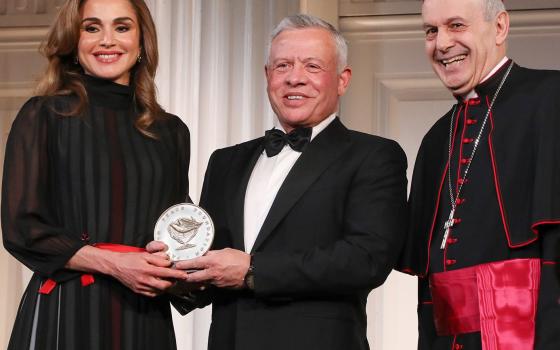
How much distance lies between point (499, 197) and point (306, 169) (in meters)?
0.56

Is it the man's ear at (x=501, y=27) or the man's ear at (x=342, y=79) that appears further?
the man's ear at (x=342, y=79)

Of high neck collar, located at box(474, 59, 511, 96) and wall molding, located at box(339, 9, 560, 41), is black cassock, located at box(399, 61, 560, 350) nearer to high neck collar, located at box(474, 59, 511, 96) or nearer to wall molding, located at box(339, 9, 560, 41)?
high neck collar, located at box(474, 59, 511, 96)

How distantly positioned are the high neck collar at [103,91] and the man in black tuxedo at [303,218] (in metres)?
0.39

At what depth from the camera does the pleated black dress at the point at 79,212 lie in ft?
11.9

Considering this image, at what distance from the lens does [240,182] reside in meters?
3.75

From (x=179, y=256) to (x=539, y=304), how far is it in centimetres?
98

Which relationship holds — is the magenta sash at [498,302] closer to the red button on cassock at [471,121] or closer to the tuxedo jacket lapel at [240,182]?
the red button on cassock at [471,121]

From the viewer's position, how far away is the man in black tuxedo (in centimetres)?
347

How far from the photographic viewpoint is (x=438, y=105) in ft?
18.1

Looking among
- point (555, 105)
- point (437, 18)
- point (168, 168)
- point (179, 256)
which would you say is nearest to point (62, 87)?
point (168, 168)

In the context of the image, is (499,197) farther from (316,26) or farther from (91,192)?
(91,192)

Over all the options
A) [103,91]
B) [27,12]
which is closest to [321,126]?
[103,91]

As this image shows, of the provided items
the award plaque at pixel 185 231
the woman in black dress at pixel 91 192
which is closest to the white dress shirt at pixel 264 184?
the award plaque at pixel 185 231

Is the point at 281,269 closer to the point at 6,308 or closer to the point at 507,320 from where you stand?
the point at 507,320
